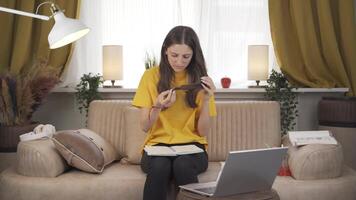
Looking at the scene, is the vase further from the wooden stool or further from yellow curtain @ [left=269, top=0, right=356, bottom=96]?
yellow curtain @ [left=269, top=0, right=356, bottom=96]

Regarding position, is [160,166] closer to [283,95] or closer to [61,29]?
[61,29]

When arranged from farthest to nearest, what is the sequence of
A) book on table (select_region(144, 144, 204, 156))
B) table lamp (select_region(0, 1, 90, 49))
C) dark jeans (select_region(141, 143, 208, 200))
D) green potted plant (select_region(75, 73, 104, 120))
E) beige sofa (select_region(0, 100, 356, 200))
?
green potted plant (select_region(75, 73, 104, 120)) → beige sofa (select_region(0, 100, 356, 200)) → book on table (select_region(144, 144, 204, 156)) → dark jeans (select_region(141, 143, 208, 200)) → table lamp (select_region(0, 1, 90, 49))

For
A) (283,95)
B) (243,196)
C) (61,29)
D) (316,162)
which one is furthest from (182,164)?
(283,95)

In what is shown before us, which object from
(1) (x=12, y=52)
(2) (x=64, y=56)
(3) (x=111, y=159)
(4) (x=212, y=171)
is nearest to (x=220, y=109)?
(4) (x=212, y=171)

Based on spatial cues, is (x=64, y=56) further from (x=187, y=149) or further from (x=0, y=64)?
(x=187, y=149)

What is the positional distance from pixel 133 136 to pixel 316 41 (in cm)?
164

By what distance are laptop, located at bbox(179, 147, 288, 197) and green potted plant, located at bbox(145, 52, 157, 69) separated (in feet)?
5.61

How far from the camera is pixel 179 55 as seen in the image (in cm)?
237

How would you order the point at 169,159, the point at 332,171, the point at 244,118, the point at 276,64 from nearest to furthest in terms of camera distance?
the point at 169,159 → the point at 332,171 → the point at 244,118 → the point at 276,64

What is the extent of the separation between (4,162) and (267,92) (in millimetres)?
1909

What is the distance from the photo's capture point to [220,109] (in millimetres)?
2992

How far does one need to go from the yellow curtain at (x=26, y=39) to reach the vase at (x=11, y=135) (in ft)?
1.83

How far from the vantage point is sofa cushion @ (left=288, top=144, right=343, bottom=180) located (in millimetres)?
2475

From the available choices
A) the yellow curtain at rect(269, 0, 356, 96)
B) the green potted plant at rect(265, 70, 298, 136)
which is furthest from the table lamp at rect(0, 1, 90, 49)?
the yellow curtain at rect(269, 0, 356, 96)
